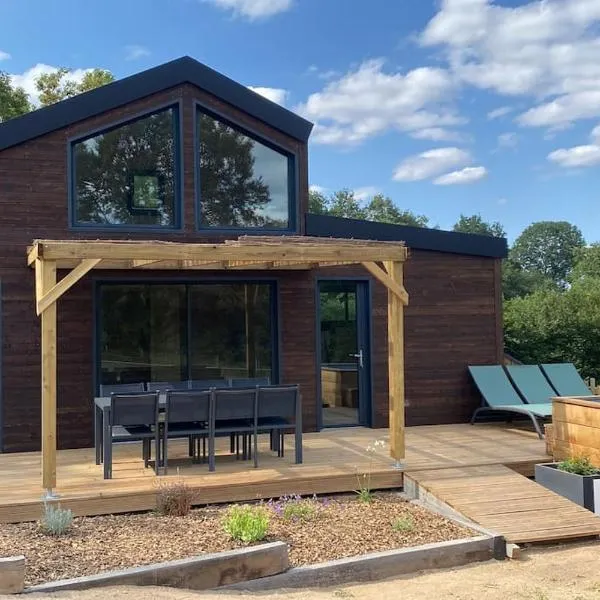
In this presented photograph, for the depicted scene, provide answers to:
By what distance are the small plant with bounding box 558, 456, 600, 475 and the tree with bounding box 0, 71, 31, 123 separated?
784 inches

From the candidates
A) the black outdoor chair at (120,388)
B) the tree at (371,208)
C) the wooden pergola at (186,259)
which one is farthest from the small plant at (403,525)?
the tree at (371,208)

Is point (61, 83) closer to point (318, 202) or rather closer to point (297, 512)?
point (318, 202)

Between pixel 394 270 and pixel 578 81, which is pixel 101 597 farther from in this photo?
pixel 578 81

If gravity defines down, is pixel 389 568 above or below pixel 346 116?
below

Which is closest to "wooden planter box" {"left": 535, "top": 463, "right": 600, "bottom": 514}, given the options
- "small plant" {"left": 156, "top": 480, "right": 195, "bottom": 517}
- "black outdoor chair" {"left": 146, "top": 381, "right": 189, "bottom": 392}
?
"small plant" {"left": 156, "top": 480, "right": 195, "bottom": 517}

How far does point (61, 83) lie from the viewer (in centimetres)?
2752

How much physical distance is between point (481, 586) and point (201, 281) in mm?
5143

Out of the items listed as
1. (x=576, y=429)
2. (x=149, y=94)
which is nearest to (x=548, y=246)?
(x=149, y=94)

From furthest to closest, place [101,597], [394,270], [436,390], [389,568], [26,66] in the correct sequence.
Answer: [26,66], [436,390], [394,270], [389,568], [101,597]

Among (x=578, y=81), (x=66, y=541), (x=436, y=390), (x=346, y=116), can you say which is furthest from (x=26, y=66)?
(x=66, y=541)

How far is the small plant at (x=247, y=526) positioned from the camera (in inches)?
201

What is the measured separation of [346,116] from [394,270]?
32459 mm

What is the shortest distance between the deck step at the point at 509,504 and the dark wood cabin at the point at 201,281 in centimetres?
280

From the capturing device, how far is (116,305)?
28.4 feet
